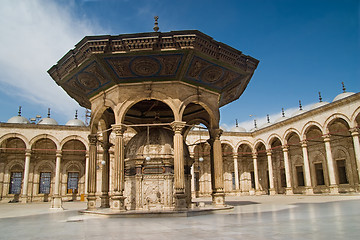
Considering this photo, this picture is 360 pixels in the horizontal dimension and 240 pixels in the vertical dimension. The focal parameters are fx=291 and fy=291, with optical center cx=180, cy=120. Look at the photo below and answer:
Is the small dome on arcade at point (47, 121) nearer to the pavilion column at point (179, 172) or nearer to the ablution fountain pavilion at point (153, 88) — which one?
the ablution fountain pavilion at point (153, 88)

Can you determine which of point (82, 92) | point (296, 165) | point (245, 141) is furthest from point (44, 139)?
point (296, 165)

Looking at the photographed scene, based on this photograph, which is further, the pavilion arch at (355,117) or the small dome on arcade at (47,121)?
the small dome on arcade at (47,121)

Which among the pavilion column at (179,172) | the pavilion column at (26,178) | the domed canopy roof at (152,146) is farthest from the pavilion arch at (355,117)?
the pavilion column at (26,178)

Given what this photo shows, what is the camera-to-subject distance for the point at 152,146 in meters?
11.1

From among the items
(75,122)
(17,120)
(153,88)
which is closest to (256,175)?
(75,122)

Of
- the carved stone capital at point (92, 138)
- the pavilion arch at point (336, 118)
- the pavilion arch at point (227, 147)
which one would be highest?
the pavilion arch at point (336, 118)

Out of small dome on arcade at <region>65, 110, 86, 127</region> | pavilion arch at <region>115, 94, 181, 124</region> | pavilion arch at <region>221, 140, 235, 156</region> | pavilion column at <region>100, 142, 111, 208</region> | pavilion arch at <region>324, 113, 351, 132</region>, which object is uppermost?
small dome on arcade at <region>65, 110, 86, 127</region>

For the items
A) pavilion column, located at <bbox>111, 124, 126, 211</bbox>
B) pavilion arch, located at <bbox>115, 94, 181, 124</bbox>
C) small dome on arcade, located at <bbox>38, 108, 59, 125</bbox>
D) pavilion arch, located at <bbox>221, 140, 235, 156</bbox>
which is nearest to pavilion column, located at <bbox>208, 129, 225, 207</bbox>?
pavilion arch, located at <bbox>115, 94, 181, 124</bbox>

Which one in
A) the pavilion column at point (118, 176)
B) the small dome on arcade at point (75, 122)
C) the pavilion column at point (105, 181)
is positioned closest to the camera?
the pavilion column at point (118, 176)

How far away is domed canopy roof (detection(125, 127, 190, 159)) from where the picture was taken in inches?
427

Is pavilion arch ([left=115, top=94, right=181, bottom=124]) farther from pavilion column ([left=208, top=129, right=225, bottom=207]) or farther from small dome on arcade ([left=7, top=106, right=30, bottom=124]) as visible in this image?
small dome on arcade ([left=7, top=106, right=30, bottom=124])

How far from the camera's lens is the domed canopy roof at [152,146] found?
427 inches

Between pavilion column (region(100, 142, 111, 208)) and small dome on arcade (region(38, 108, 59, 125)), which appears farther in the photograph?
small dome on arcade (region(38, 108, 59, 125))

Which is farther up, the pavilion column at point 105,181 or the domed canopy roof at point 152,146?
the domed canopy roof at point 152,146
